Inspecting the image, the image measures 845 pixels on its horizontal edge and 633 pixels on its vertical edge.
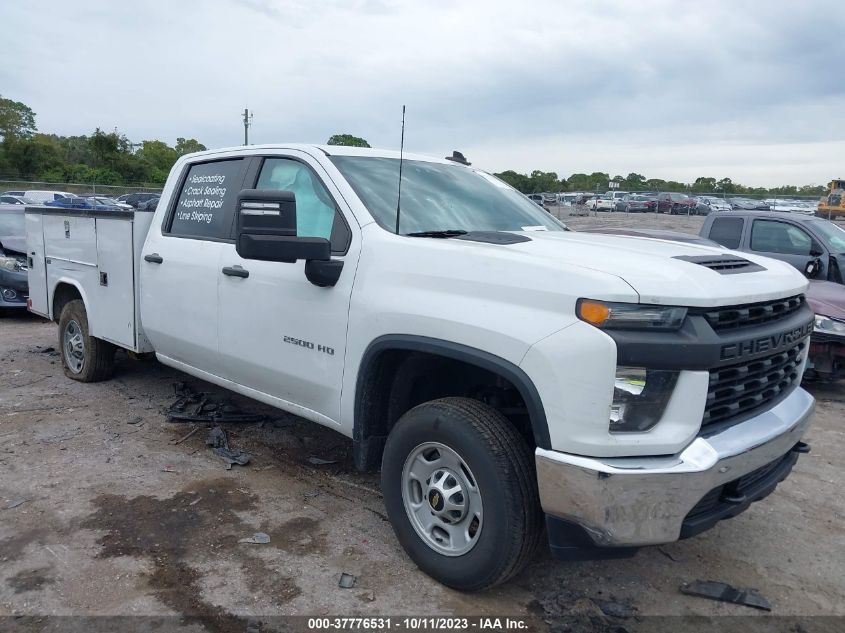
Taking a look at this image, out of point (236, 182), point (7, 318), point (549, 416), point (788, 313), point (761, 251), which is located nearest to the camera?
point (549, 416)

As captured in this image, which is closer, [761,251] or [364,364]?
[364,364]

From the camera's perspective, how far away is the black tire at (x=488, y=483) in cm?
278

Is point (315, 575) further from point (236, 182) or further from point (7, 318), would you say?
point (7, 318)

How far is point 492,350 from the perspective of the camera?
276cm

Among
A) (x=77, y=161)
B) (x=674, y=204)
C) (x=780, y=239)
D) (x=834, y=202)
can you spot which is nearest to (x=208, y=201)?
(x=780, y=239)

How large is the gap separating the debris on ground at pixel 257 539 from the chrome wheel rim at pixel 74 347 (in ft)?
10.9

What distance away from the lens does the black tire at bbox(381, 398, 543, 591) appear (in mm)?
2775

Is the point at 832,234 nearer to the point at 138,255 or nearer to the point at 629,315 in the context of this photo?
the point at 629,315

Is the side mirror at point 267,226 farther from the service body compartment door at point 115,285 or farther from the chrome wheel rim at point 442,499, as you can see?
the service body compartment door at point 115,285

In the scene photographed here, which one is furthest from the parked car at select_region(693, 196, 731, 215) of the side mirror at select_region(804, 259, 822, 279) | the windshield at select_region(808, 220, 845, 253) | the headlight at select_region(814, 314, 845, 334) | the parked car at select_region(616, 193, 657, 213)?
the headlight at select_region(814, 314, 845, 334)

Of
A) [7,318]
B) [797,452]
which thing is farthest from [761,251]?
[7,318]

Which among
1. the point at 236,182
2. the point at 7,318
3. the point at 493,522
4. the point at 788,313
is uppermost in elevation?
the point at 236,182

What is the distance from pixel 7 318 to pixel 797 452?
390 inches

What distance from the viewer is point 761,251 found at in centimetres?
836
